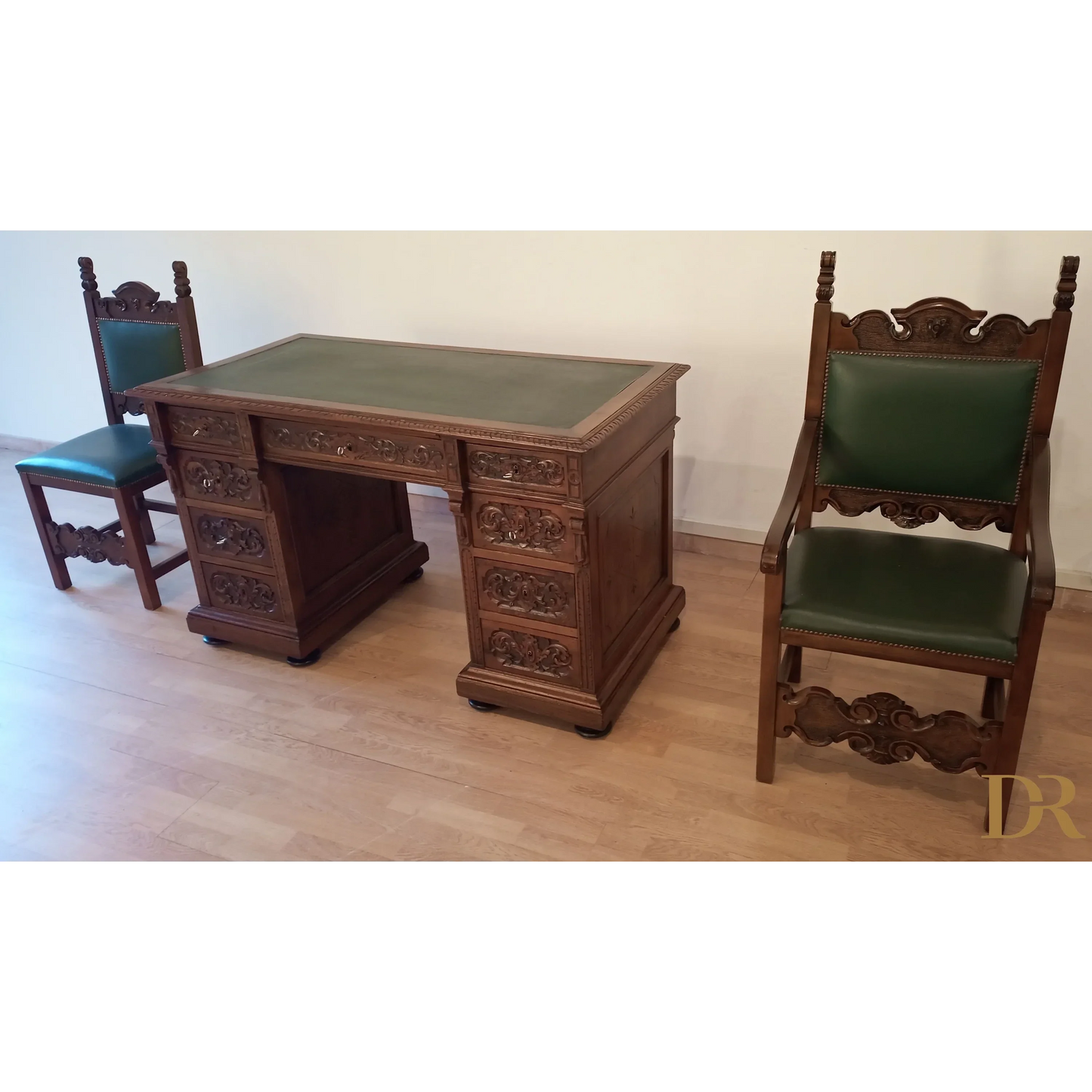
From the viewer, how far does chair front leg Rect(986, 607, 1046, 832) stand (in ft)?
5.29

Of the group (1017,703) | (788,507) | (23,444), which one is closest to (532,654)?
(788,507)

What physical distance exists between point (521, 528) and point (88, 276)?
1.82 meters

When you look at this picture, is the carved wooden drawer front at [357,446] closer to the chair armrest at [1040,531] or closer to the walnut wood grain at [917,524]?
the walnut wood grain at [917,524]

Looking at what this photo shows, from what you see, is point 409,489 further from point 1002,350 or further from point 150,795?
point 1002,350

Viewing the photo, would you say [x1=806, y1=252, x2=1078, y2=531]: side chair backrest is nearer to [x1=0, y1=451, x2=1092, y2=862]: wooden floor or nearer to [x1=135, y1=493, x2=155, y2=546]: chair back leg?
[x1=0, y1=451, x2=1092, y2=862]: wooden floor

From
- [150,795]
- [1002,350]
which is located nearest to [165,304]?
[150,795]

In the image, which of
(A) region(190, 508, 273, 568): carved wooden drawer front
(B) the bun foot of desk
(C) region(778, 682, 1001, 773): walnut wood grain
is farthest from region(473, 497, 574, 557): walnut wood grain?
(A) region(190, 508, 273, 568): carved wooden drawer front

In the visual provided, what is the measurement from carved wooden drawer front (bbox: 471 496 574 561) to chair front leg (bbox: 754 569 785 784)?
1.44 ft

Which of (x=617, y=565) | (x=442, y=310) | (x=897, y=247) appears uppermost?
(x=897, y=247)

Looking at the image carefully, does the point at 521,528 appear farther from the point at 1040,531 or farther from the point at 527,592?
the point at 1040,531

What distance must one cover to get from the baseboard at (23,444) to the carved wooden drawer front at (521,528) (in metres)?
3.10

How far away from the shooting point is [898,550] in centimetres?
194

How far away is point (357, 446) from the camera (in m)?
2.13

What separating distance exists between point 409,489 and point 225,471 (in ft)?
4.16
